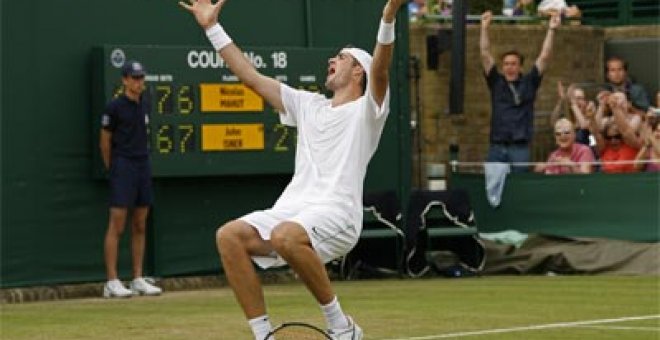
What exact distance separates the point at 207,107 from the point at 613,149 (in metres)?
5.06

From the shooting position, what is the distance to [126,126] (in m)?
16.3

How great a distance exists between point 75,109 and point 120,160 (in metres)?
0.86

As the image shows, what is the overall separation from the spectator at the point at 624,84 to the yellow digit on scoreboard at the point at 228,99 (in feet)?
17.5

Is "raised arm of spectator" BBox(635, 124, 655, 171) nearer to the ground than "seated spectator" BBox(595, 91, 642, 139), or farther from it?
nearer to the ground

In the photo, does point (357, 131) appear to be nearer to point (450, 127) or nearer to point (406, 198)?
point (406, 198)

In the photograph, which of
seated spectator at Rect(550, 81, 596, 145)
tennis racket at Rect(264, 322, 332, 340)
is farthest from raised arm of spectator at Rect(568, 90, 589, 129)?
tennis racket at Rect(264, 322, 332, 340)

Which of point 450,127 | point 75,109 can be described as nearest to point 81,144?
point 75,109

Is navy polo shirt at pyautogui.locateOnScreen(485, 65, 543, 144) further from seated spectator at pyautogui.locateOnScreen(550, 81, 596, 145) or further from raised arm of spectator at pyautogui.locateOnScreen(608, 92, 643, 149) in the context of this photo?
raised arm of spectator at pyautogui.locateOnScreen(608, 92, 643, 149)

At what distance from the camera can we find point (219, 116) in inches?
695

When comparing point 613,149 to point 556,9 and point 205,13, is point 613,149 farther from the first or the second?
point 205,13

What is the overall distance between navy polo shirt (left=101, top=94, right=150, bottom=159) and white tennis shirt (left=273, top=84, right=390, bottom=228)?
21.7 ft

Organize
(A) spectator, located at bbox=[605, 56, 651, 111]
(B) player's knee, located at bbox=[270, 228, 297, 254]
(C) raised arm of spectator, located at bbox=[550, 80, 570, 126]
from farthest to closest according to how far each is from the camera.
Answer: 1. (C) raised arm of spectator, located at bbox=[550, 80, 570, 126]
2. (A) spectator, located at bbox=[605, 56, 651, 111]
3. (B) player's knee, located at bbox=[270, 228, 297, 254]

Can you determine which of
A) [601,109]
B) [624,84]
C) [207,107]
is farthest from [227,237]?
[624,84]

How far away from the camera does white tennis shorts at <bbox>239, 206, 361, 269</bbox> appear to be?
9.23m
